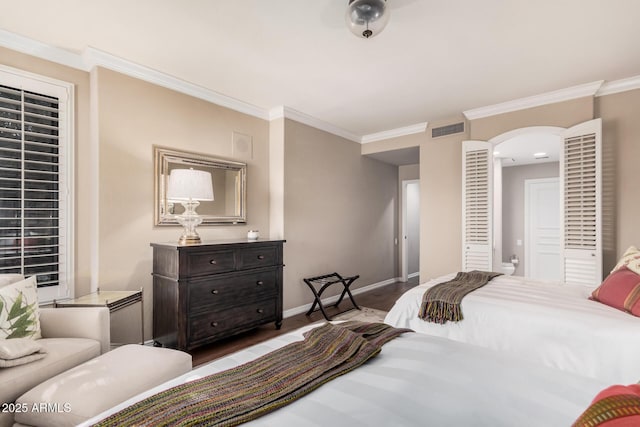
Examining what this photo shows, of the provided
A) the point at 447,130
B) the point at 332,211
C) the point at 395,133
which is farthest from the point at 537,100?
the point at 332,211

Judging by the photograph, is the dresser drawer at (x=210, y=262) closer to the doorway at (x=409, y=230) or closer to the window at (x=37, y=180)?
the window at (x=37, y=180)

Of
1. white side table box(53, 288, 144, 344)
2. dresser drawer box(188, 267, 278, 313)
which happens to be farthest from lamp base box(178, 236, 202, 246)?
white side table box(53, 288, 144, 344)

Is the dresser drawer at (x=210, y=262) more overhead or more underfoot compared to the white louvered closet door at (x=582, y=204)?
more underfoot

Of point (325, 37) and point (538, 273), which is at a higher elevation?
point (325, 37)

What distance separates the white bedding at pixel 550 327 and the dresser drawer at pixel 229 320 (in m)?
1.49

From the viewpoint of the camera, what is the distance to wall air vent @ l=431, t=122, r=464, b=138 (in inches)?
168

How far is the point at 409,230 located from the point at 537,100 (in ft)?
12.0

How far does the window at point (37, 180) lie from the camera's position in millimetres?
2451

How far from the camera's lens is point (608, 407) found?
1.94 feet

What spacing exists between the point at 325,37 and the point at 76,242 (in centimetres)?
272

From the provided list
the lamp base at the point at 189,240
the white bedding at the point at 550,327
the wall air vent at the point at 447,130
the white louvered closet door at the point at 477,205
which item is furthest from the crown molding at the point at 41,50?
the white louvered closet door at the point at 477,205

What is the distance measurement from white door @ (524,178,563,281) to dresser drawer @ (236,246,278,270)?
5123mm

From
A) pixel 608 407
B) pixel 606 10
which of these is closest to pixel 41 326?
pixel 608 407

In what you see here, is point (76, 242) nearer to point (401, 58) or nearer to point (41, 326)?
point (41, 326)
